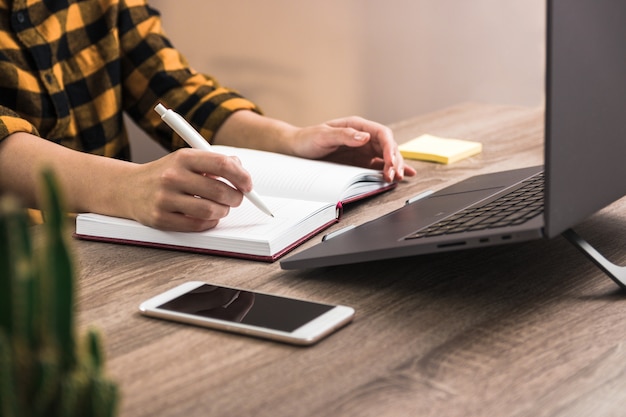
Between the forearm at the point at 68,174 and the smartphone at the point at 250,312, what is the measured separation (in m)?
0.24

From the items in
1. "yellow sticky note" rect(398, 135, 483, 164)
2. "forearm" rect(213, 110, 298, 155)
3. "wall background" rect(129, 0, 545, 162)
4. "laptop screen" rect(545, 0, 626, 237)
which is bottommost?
"wall background" rect(129, 0, 545, 162)

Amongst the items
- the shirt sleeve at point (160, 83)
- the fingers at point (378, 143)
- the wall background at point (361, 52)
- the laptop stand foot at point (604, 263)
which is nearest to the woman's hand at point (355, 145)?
the fingers at point (378, 143)

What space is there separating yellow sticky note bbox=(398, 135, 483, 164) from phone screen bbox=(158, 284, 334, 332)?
0.63m

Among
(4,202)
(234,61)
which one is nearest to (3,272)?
(4,202)

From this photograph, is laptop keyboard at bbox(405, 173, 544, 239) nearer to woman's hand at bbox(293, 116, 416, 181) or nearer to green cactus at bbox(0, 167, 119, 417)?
woman's hand at bbox(293, 116, 416, 181)

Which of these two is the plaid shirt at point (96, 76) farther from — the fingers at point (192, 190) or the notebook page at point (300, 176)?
the fingers at point (192, 190)

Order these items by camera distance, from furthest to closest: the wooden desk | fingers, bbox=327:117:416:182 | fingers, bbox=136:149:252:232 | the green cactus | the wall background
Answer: the wall background, fingers, bbox=327:117:416:182, fingers, bbox=136:149:252:232, the wooden desk, the green cactus

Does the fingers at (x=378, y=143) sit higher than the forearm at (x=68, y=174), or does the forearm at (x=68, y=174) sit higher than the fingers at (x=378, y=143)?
the forearm at (x=68, y=174)

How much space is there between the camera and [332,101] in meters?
3.08

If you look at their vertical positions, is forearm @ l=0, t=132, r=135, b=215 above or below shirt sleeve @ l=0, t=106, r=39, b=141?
below

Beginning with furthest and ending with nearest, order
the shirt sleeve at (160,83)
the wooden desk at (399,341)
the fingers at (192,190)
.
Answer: the shirt sleeve at (160,83) → the fingers at (192,190) → the wooden desk at (399,341)

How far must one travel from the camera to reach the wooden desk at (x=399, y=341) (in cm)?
63

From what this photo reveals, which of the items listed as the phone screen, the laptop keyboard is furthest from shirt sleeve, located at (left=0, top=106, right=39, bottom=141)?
the laptop keyboard

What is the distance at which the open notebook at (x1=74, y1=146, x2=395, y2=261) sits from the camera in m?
0.96
